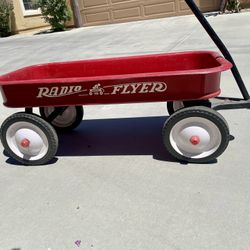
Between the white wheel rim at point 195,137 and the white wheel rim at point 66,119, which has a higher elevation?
the white wheel rim at point 195,137

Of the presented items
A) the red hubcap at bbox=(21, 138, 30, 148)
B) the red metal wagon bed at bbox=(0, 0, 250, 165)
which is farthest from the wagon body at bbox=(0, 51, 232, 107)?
the red hubcap at bbox=(21, 138, 30, 148)

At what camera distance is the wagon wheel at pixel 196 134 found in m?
3.04

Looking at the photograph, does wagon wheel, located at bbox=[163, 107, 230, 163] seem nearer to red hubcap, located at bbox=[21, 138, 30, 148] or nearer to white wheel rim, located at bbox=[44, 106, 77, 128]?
red hubcap, located at bbox=[21, 138, 30, 148]

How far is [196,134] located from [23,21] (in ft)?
51.0

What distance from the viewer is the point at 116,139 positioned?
13.2 ft

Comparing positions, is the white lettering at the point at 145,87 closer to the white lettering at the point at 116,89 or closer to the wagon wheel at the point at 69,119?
the white lettering at the point at 116,89

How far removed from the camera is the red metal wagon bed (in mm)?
2957

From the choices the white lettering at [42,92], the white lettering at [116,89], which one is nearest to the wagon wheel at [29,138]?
the white lettering at [42,92]

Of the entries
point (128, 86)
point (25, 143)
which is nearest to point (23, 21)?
point (25, 143)

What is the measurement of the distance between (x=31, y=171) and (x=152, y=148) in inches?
50.1

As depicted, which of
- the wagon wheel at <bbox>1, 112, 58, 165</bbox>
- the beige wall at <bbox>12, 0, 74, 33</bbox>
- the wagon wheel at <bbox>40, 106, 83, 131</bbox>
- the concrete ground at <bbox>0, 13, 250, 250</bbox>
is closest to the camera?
the concrete ground at <bbox>0, 13, 250, 250</bbox>

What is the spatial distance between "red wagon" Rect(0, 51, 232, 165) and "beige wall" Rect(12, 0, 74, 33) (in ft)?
45.9

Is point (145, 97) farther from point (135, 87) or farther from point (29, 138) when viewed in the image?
point (29, 138)

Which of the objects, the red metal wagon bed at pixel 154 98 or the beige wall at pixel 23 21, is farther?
the beige wall at pixel 23 21
